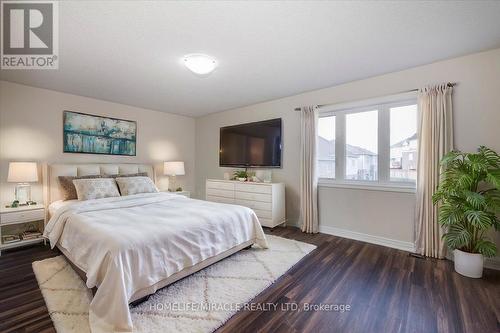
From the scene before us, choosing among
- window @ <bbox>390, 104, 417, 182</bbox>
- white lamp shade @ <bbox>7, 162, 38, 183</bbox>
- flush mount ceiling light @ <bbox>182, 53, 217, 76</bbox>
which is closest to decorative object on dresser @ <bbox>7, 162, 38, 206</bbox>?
white lamp shade @ <bbox>7, 162, 38, 183</bbox>

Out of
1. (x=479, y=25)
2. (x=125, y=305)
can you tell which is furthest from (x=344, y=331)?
(x=479, y=25)

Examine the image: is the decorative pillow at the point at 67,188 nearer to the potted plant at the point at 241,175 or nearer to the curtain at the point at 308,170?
the potted plant at the point at 241,175

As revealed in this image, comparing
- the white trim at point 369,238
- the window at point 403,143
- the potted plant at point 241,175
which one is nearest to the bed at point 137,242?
the white trim at point 369,238

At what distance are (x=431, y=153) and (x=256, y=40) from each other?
8.18 feet

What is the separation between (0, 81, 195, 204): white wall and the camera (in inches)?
126

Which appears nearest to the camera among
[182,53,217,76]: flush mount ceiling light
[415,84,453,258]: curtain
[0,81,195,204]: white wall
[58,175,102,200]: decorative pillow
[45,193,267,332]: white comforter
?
[45,193,267,332]: white comforter

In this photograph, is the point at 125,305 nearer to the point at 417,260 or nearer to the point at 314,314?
the point at 314,314

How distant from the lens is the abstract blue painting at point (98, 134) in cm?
379

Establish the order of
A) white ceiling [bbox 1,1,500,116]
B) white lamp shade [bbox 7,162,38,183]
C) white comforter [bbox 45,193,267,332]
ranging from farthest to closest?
white lamp shade [bbox 7,162,38,183] → white ceiling [bbox 1,1,500,116] → white comforter [bbox 45,193,267,332]

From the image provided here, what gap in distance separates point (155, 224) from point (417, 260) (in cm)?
305

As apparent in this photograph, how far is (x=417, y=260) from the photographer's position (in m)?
2.69

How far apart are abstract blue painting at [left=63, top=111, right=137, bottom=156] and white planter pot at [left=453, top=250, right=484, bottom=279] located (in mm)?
5291

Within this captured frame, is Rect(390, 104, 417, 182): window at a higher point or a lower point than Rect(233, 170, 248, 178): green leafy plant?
higher

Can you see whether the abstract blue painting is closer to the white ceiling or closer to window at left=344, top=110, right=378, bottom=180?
the white ceiling
